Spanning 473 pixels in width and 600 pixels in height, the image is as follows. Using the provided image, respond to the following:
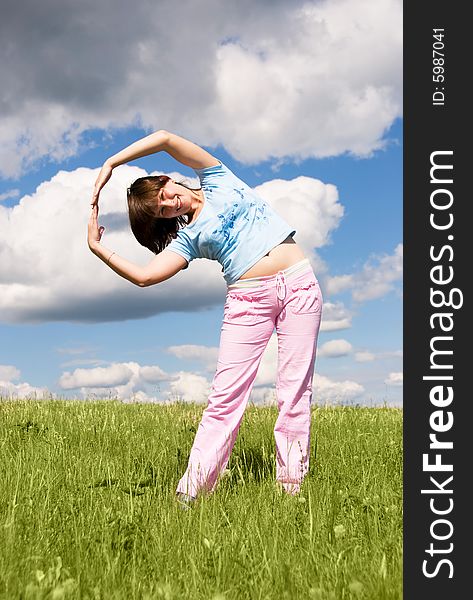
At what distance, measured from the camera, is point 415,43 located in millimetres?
3385

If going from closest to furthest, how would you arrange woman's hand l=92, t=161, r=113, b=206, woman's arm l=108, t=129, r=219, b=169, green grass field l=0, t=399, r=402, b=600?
green grass field l=0, t=399, r=402, b=600 → woman's hand l=92, t=161, r=113, b=206 → woman's arm l=108, t=129, r=219, b=169

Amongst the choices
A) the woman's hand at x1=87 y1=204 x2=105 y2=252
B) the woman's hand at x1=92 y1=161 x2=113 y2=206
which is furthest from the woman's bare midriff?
the woman's hand at x1=92 y1=161 x2=113 y2=206

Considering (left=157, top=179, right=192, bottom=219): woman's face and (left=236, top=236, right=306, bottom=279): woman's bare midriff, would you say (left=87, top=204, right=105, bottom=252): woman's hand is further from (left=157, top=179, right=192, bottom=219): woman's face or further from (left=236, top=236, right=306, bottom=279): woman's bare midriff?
(left=236, top=236, right=306, bottom=279): woman's bare midriff

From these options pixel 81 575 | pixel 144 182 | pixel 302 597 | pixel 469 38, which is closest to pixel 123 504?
pixel 81 575

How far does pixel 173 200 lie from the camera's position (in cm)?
525

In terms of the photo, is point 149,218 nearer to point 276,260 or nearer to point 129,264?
point 129,264

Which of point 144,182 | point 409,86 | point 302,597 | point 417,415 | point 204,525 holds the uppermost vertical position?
point 144,182

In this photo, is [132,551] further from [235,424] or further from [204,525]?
[235,424]

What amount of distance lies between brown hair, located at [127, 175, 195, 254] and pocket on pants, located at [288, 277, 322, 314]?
1.01 meters

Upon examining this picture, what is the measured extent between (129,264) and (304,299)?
130 centimetres

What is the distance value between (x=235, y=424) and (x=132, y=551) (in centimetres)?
156

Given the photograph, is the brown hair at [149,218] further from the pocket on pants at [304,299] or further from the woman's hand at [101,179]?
the pocket on pants at [304,299]

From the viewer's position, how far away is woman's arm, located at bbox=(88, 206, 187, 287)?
16.9ft

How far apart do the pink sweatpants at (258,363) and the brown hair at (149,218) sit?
0.68 m
